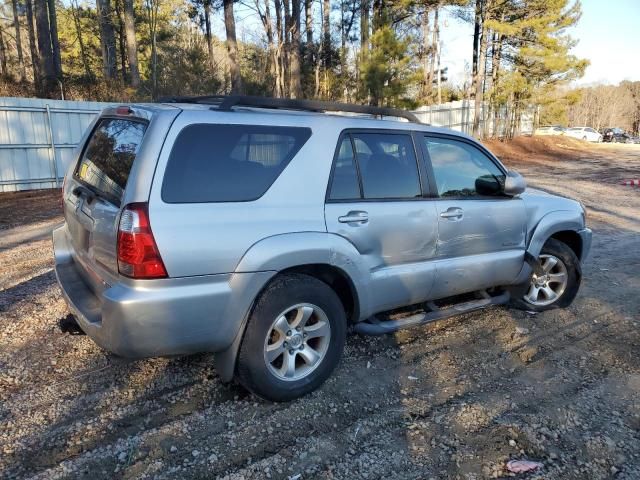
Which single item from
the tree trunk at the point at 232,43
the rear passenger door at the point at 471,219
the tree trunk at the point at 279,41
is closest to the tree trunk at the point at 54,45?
the tree trunk at the point at 232,43

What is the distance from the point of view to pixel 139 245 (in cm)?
276

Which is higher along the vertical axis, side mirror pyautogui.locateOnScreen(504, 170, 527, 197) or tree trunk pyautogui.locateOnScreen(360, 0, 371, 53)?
tree trunk pyautogui.locateOnScreen(360, 0, 371, 53)

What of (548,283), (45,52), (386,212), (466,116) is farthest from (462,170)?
(466,116)

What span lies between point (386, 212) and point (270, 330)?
3.84 feet

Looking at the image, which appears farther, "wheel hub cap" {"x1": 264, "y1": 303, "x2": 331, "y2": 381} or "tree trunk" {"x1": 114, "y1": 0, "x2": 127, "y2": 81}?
"tree trunk" {"x1": 114, "y1": 0, "x2": 127, "y2": 81}

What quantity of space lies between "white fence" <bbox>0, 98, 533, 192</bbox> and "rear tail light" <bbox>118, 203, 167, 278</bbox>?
1200 cm

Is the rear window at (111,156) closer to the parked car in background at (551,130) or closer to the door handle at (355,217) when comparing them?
the door handle at (355,217)

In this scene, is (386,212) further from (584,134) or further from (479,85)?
(584,134)

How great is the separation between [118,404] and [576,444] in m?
2.73

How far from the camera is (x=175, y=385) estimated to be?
11.6ft

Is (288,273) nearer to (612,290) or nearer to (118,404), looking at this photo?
(118,404)

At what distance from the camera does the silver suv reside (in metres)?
2.84

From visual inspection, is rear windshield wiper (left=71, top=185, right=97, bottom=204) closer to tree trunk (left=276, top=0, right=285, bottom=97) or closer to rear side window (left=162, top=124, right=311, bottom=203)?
rear side window (left=162, top=124, right=311, bottom=203)

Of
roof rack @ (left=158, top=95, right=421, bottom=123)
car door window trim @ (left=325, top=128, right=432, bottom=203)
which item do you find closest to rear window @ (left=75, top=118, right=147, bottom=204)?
roof rack @ (left=158, top=95, right=421, bottom=123)
